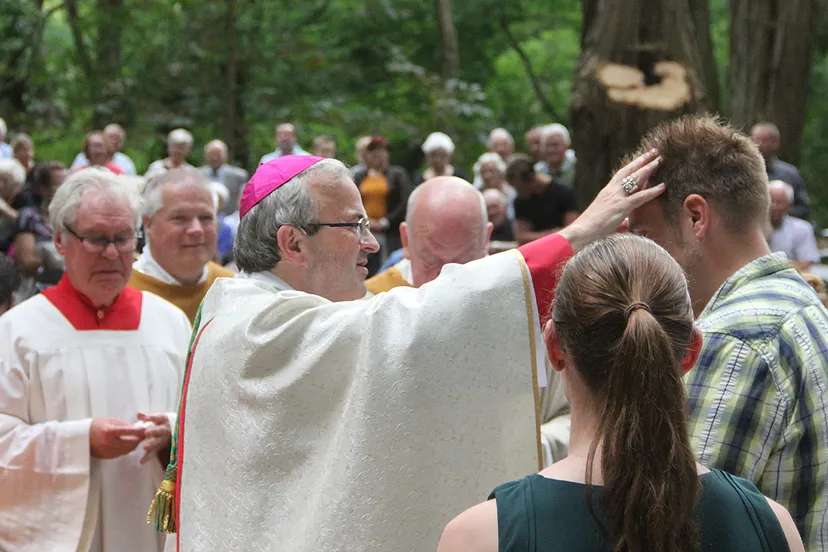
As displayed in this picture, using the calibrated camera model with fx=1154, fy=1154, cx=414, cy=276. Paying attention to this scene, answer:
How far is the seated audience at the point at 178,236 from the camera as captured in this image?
5258mm

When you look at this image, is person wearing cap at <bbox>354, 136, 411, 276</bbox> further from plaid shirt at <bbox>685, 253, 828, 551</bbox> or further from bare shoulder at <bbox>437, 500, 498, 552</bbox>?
bare shoulder at <bbox>437, 500, 498, 552</bbox>

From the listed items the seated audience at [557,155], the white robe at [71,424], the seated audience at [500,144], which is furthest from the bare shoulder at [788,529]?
the seated audience at [500,144]

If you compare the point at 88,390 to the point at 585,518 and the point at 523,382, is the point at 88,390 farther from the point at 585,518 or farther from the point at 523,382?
the point at 585,518

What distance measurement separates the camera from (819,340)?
272cm

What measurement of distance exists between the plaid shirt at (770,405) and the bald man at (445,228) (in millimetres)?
2166

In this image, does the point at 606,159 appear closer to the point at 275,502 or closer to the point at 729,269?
the point at 729,269

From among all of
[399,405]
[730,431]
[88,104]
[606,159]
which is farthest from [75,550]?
[88,104]

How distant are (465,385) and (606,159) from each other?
292 cm

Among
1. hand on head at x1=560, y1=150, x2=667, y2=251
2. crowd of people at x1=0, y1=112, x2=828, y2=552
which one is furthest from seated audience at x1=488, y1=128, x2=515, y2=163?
hand on head at x1=560, y1=150, x2=667, y2=251

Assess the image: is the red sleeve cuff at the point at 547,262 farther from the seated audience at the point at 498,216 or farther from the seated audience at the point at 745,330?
the seated audience at the point at 498,216

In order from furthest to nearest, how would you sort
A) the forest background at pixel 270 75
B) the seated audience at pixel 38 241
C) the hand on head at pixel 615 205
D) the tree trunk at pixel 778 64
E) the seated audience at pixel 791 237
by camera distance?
the forest background at pixel 270 75
the tree trunk at pixel 778 64
the seated audience at pixel 791 237
the seated audience at pixel 38 241
the hand on head at pixel 615 205

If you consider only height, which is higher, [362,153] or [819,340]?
[819,340]

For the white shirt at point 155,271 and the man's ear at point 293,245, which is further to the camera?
the white shirt at point 155,271

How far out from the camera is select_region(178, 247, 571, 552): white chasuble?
9.27ft
